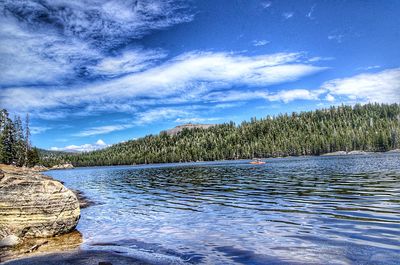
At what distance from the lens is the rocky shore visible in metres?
16.7

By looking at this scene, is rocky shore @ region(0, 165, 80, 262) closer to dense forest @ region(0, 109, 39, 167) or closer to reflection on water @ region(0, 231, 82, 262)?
reflection on water @ region(0, 231, 82, 262)

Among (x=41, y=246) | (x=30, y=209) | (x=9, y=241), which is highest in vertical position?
(x=30, y=209)

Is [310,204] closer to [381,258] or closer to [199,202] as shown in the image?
[199,202]

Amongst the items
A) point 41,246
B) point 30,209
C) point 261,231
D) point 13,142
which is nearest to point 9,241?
point 30,209

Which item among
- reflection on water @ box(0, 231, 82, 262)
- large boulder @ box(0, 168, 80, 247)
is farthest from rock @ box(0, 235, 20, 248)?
reflection on water @ box(0, 231, 82, 262)

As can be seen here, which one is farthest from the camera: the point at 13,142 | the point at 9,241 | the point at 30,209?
the point at 13,142

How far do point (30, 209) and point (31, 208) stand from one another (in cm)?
7

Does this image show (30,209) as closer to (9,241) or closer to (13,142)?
(9,241)

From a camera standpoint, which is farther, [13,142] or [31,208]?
[13,142]

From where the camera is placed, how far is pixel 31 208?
17141 mm

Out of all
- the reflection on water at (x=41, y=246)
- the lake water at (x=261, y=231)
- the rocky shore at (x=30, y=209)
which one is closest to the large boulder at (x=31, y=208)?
the rocky shore at (x=30, y=209)

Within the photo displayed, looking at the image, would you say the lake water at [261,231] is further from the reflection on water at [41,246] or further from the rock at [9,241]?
the rock at [9,241]

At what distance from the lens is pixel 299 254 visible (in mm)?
13148

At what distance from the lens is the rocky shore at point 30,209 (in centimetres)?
1667
